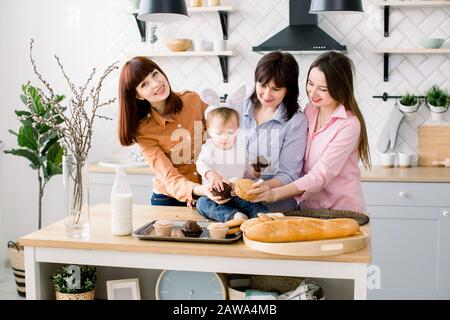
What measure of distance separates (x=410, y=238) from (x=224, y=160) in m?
1.92

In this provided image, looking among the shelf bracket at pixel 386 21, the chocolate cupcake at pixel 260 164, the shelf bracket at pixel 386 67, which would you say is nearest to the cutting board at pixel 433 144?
the shelf bracket at pixel 386 67

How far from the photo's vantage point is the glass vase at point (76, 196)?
7.93 feet

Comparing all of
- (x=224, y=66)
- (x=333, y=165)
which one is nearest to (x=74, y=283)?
(x=333, y=165)

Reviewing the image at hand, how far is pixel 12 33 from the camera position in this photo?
16.8ft

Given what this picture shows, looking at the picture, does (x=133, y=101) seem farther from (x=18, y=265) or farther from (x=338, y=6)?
(x=18, y=265)

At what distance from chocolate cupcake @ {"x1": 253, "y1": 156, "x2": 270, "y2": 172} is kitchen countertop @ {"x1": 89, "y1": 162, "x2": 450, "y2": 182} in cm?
152

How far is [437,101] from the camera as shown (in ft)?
14.9

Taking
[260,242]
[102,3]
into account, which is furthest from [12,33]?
[260,242]

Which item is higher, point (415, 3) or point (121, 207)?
point (415, 3)

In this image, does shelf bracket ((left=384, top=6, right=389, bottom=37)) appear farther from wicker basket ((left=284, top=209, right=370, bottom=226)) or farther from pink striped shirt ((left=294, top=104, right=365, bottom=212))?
wicker basket ((left=284, top=209, right=370, bottom=226))

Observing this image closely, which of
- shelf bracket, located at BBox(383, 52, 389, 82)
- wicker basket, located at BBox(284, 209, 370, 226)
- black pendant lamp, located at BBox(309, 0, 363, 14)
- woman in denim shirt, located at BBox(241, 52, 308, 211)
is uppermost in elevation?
black pendant lamp, located at BBox(309, 0, 363, 14)

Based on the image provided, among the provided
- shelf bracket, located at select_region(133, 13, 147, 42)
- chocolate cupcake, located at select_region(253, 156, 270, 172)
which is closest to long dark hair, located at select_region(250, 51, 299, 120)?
chocolate cupcake, located at select_region(253, 156, 270, 172)

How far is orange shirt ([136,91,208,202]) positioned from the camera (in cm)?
303

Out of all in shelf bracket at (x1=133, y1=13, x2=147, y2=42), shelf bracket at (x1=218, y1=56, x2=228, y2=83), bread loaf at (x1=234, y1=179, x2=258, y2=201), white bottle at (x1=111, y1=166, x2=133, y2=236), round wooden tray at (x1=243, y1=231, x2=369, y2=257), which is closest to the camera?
round wooden tray at (x1=243, y1=231, x2=369, y2=257)
